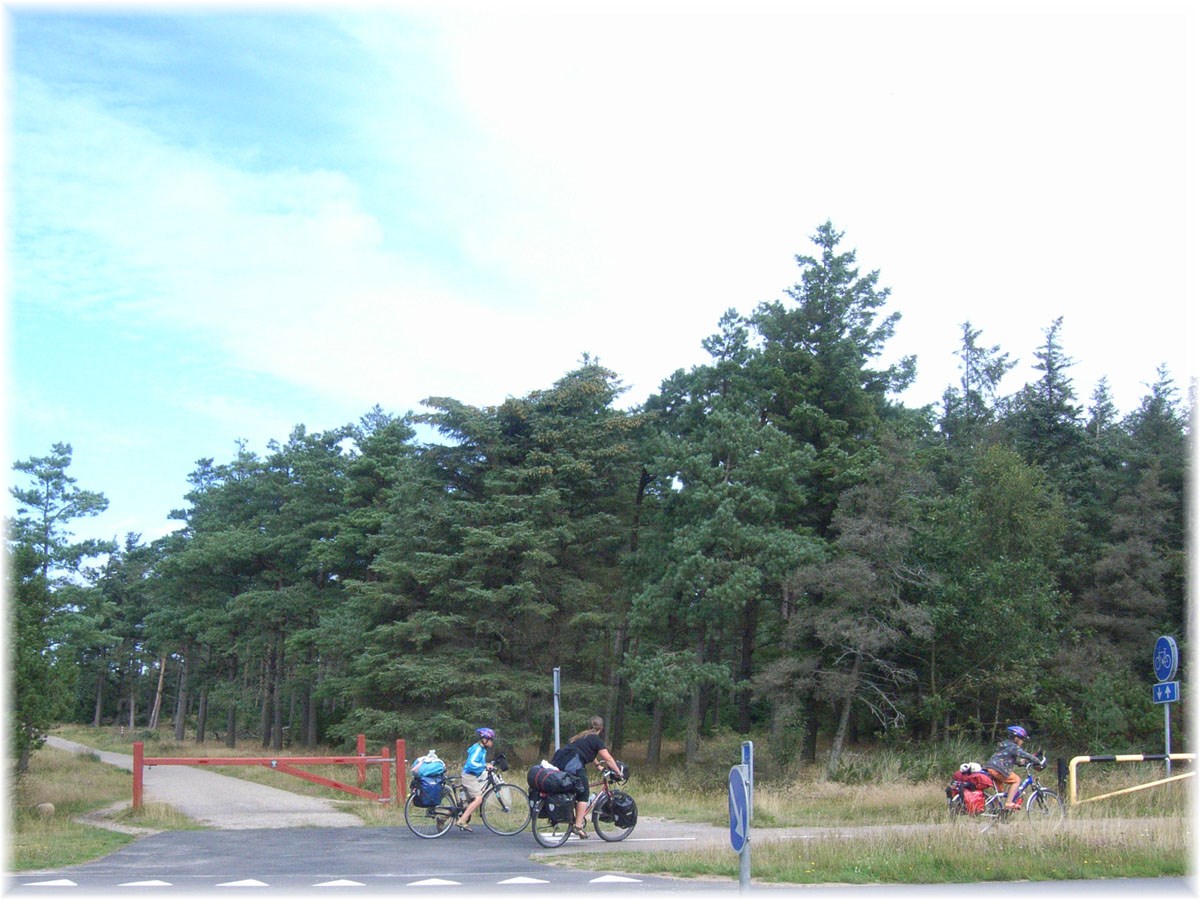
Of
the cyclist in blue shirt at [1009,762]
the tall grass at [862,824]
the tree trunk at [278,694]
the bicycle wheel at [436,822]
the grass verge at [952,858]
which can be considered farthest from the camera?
the tree trunk at [278,694]

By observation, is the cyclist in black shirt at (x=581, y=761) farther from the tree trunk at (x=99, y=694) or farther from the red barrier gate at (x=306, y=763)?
the tree trunk at (x=99, y=694)

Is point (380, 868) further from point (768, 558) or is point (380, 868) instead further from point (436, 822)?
point (768, 558)

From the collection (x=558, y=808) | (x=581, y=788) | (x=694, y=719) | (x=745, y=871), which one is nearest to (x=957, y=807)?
(x=581, y=788)

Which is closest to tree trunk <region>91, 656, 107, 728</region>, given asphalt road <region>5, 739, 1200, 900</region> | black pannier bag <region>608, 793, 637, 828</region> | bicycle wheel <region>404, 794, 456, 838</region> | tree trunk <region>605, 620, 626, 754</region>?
tree trunk <region>605, 620, 626, 754</region>

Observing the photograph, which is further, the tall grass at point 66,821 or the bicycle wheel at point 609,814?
the bicycle wheel at point 609,814

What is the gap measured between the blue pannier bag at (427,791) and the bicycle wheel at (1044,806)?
852cm

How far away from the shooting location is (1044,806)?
51.8ft

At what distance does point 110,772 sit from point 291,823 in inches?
815

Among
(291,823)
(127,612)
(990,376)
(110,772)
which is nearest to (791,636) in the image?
(291,823)

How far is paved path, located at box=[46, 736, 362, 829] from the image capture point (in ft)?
63.5

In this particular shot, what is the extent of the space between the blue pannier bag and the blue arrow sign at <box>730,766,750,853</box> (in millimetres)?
9752

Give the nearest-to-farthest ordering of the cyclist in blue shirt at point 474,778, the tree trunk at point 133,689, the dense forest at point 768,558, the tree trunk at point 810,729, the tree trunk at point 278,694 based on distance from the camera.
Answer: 1. the cyclist in blue shirt at point 474,778
2. the dense forest at point 768,558
3. the tree trunk at point 810,729
4. the tree trunk at point 278,694
5. the tree trunk at point 133,689

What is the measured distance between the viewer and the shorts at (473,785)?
653 inches

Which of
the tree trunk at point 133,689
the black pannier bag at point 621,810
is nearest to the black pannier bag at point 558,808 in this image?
the black pannier bag at point 621,810
